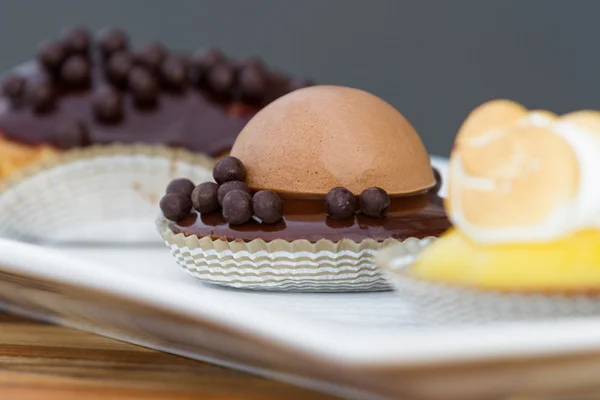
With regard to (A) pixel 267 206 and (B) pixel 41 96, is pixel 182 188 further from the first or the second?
(B) pixel 41 96

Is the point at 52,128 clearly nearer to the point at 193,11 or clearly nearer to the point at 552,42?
the point at 193,11

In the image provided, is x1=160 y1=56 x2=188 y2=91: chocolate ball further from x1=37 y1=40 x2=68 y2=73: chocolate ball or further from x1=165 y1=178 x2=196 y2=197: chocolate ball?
x1=165 y1=178 x2=196 y2=197: chocolate ball

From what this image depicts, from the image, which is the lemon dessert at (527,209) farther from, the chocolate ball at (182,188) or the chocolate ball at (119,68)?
the chocolate ball at (119,68)

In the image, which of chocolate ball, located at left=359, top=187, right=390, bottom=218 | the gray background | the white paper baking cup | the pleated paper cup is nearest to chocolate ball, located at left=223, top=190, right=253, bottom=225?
chocolate ball, located at left=359, top=187, right=390, bottom=218

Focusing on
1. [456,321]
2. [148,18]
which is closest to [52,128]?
[456,321]

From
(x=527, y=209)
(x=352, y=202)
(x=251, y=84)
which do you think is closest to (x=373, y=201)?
(x=352, y=202)

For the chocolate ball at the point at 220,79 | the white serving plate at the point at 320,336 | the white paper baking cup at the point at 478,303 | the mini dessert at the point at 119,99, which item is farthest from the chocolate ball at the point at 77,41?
the white paper baking cup at the point at 478,303

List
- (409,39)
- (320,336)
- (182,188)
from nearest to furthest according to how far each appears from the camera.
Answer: (320,336)
(182,188)
(409,39)
